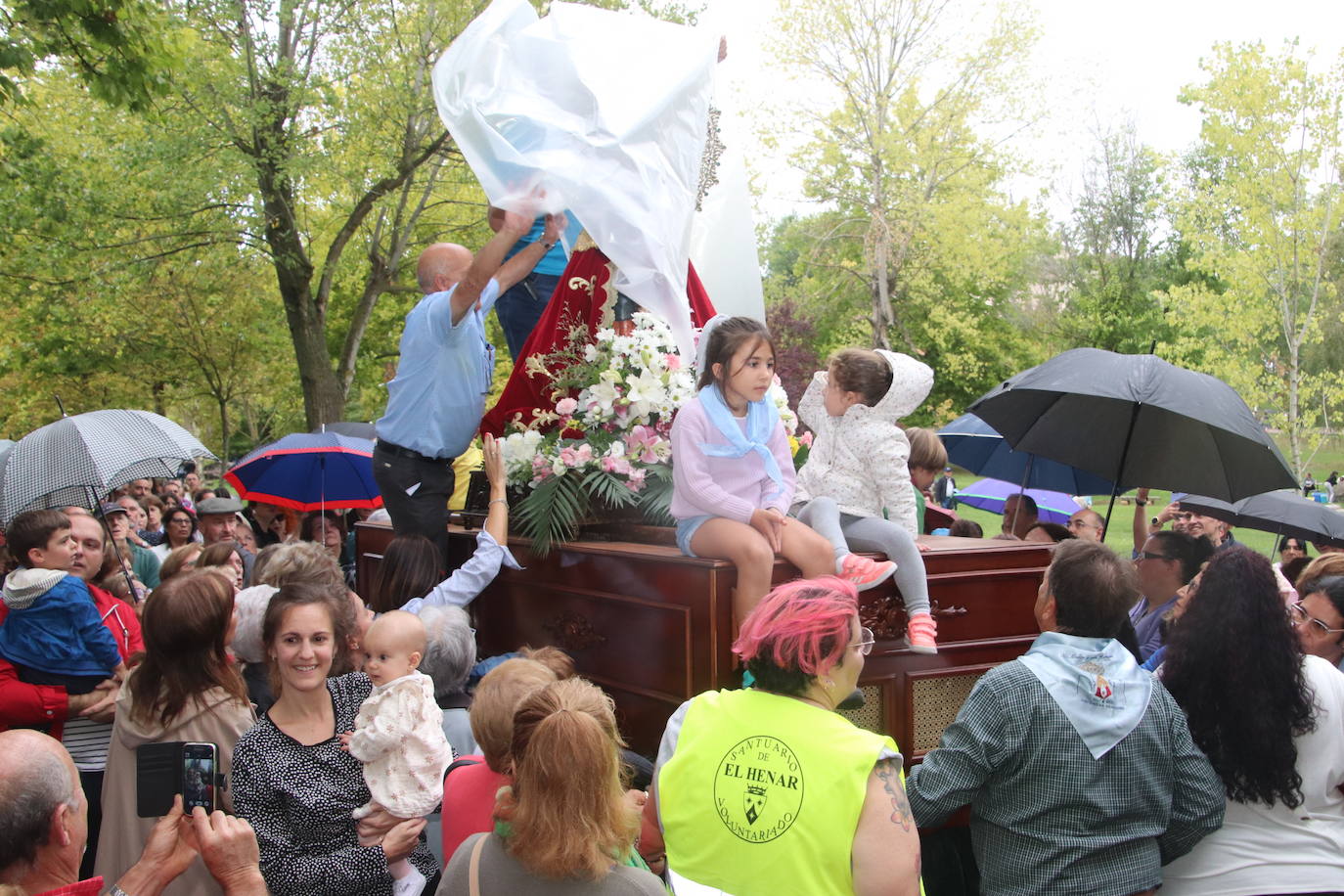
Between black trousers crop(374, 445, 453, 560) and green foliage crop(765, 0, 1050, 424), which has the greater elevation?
green foliage crop(765, 0, 1050, 424)

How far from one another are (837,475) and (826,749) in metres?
2.43

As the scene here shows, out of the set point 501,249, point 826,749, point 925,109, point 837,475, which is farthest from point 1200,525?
point 925,109

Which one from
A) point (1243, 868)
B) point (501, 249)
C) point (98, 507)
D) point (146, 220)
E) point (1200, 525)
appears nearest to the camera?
point (1243, 868)

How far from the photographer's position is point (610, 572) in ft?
15.6

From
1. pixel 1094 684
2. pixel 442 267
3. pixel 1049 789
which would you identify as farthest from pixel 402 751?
pixel 442 267

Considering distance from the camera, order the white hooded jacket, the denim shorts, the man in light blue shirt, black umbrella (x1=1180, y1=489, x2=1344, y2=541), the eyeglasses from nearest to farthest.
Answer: the eyeglasses → the denim shorts → the white hooded jacket → the man in light blue shirt → black umbrella (x1=1180, y1=489, x2=1344, y2=541)

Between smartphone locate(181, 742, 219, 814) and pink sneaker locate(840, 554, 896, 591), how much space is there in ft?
7.92

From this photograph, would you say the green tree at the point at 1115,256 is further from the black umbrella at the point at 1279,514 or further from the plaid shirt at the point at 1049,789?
the plaid shirt at the point at 1049,789

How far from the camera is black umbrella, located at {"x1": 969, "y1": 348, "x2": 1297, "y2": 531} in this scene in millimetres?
5238

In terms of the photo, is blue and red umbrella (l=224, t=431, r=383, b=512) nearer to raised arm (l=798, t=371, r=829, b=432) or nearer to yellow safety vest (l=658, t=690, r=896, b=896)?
raised arm (l=798, t=371, r=829, b=432)

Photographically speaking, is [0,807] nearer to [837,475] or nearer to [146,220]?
[837,475]

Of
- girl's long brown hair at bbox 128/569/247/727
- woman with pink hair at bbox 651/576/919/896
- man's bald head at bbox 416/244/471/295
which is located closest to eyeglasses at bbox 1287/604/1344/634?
woman with pink hair at bbox 651/576/919/896

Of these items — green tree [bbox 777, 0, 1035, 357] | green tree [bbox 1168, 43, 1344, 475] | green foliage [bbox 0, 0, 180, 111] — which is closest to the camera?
green foliage [bbox 0, 0, 180, 111]

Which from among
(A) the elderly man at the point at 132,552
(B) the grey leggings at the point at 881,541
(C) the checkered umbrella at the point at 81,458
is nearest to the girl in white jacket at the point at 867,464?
(B) the grey leggings at the point at 881,541
